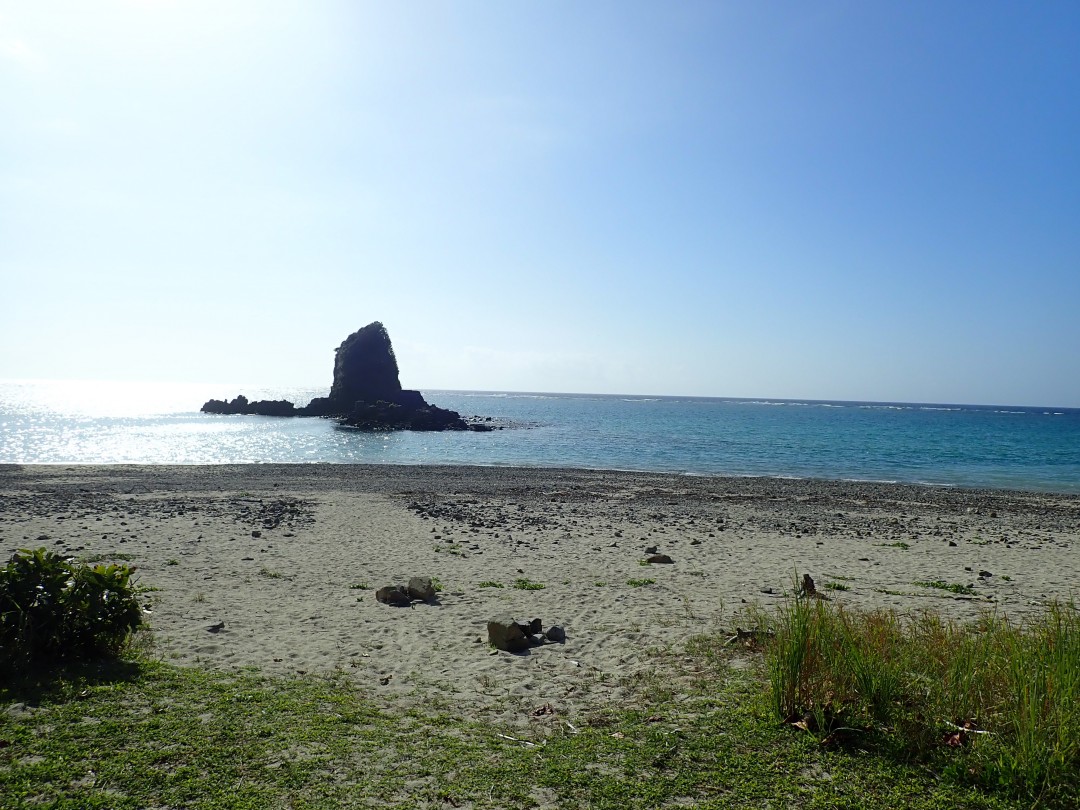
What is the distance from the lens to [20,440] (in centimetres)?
5853

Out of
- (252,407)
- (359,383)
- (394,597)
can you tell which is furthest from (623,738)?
(252,407)

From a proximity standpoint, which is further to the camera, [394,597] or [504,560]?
[504,560]

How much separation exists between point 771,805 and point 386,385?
106 meters

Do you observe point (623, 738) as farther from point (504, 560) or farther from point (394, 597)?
point (504, 560)

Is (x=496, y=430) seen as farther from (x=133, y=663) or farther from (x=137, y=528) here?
(x=133, y=663)

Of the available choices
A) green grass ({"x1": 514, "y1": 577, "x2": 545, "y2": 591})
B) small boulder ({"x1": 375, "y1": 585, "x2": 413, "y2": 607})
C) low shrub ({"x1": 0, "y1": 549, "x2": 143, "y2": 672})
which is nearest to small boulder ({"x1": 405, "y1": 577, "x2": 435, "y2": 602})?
small boulder ({"x1": 375, "y1": 585, "x2": 413, "y2": 607})

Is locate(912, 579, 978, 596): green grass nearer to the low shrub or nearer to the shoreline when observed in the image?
the low shrub

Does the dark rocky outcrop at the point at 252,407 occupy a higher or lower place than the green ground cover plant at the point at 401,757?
higher

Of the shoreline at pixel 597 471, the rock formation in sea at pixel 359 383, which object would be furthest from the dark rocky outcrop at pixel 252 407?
the shoreline at pixel 597 471

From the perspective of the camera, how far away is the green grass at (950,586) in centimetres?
1249

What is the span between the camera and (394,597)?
36.1ft

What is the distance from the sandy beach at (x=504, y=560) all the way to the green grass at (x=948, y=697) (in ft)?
6.98

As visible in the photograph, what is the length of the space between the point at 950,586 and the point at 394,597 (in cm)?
1103

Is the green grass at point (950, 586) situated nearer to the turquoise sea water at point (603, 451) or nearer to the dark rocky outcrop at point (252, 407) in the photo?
the turquoise sea water at point (603, 451)
